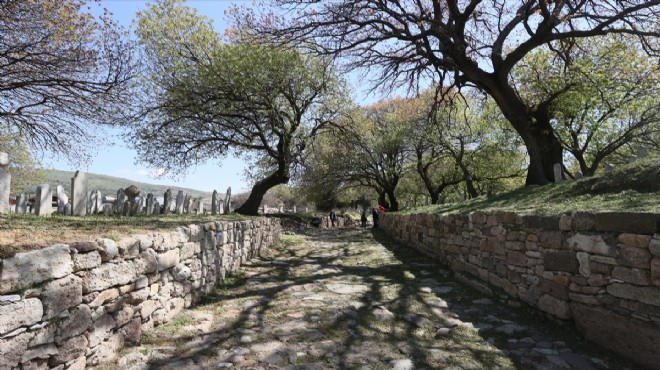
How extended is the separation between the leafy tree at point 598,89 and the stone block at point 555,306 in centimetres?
758

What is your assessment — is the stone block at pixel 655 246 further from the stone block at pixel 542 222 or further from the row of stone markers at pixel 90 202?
the row of stone markers at pixel 90 202

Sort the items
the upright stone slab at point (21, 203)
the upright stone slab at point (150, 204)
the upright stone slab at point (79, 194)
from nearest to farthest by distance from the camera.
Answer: the upright stone slab at point (79, 194)
the upright stone slab at point (21, 203)
the upright stone slab at point (150, 204)

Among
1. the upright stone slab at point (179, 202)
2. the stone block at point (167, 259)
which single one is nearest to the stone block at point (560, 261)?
the stone block at point (167, 259)

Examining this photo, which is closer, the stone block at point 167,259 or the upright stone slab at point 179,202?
the stone block at point 167,259

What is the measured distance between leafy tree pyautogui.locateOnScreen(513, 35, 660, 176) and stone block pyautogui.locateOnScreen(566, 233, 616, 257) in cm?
750

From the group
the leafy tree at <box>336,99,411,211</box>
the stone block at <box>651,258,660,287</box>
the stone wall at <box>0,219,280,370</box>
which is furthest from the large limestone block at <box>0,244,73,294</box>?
the leafy tree at <box>336,99,411,211</box>

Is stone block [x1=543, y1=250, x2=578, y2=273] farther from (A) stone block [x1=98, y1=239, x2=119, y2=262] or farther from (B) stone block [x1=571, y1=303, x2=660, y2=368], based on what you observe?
(A) stone block [x1=98, y1=239, x2=119, y2=262]

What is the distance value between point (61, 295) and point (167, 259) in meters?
1.60

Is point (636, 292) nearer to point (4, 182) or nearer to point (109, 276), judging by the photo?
point (109, 276)

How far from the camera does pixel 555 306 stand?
4148 millimetres

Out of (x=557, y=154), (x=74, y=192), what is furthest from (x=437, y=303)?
(x=557, y=154)

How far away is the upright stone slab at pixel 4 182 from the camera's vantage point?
4.36 meters

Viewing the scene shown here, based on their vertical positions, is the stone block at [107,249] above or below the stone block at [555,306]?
above

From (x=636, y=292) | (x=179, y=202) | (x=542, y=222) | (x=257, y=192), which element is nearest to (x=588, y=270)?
(x=636, y=292)
